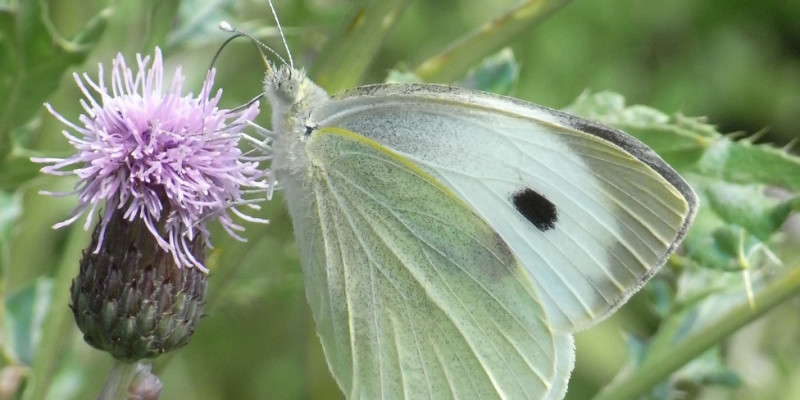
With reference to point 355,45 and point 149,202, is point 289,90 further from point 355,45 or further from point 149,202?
point 149,202

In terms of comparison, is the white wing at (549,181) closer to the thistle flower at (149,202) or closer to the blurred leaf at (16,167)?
the thistle flower at (149,202)

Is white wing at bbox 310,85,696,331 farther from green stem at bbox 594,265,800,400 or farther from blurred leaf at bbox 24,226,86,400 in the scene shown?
blurred leaf at bbox 24,226,86,400

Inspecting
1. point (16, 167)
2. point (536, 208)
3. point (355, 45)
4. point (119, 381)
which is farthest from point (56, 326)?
point (536, 208)

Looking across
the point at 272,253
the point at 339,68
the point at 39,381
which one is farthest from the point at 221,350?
the point at 339,68

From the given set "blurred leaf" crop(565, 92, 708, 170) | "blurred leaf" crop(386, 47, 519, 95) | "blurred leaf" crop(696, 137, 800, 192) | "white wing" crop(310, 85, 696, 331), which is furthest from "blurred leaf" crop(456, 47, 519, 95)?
"blurred leaf" crop(696, 137, 800, 192)

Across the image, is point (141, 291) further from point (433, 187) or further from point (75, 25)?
point (75, 25)
